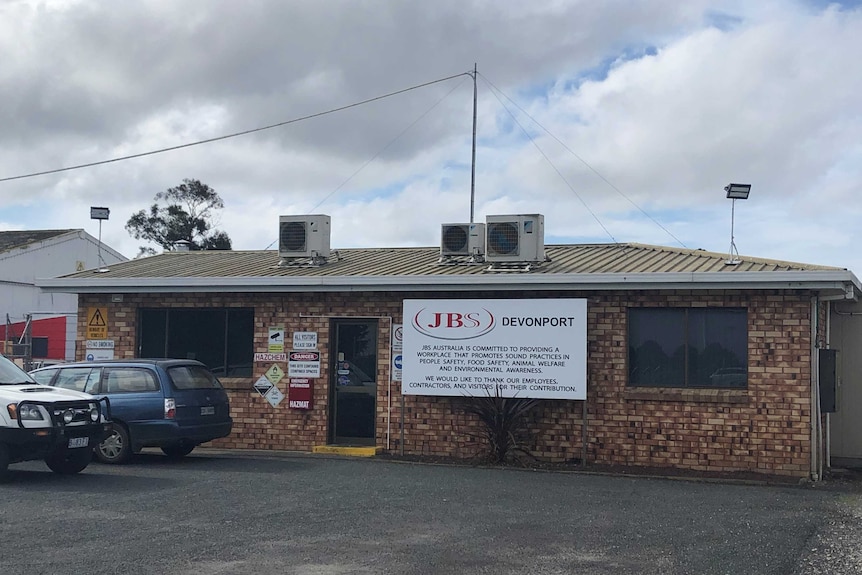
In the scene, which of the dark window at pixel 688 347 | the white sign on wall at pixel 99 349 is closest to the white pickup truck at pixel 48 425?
the white sign on wall at pixel 99 349

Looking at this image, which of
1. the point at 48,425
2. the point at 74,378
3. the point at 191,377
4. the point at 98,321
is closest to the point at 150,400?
the point at 191,377

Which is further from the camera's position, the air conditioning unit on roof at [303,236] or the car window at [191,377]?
the air conditioning unit on roof at [303,236]

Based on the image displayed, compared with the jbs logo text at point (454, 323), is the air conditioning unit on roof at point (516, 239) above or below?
above

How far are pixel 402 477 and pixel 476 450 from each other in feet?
9.45

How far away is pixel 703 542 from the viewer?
8.95 m

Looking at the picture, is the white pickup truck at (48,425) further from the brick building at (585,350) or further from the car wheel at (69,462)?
the brick building at (585,350)

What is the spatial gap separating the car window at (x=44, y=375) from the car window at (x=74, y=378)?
0.43 ft

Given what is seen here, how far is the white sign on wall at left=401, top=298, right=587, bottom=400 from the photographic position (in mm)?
15000

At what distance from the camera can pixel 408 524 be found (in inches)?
378

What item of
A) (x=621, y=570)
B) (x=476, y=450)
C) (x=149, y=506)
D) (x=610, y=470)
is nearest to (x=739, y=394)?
(x=610, y=470)

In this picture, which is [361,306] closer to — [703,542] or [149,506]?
[149,506]

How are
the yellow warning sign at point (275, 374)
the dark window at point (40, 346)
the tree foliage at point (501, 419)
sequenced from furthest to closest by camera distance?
1. the dark window at point (40, 346)
2. the yellow warning sign at point (275, 374)
3. the tree foliage at point (501, 419)

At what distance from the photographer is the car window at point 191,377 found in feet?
48.1

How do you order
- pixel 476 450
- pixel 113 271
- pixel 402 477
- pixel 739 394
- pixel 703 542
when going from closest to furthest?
pixel 703 542 → pixel 402 477 → pixel 739 394 → pixel 476 450 → pixel 113 271
